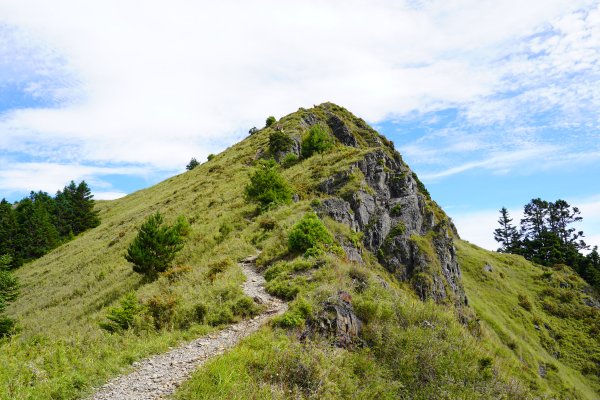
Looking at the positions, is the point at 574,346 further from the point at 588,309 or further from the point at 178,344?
the point at 178,344

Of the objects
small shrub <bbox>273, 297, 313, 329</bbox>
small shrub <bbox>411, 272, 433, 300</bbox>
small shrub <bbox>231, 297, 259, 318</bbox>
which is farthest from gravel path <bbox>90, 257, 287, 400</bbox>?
small shrub <bbox>411, 272, 433, 300</bbox>

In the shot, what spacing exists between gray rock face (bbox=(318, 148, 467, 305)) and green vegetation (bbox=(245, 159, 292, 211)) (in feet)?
11.3

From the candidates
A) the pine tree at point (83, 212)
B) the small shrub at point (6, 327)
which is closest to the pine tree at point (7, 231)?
the pine tree at point (83, 212)

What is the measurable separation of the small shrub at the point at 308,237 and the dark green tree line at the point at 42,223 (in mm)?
57808

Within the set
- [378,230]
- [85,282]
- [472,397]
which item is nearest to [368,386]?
[472,397]

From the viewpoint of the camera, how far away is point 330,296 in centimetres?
1213

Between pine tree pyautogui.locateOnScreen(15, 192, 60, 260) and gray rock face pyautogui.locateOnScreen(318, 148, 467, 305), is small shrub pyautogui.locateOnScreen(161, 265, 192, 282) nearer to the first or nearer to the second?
gray rock face pyautogui.locateOnScreen(318, 148, 467, 305)

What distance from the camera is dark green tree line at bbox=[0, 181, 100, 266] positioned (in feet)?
205

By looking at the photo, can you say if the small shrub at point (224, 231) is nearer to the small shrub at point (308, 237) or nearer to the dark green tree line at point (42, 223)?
the small shrub at point (308, 237)

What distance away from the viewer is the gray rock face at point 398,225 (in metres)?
27.9

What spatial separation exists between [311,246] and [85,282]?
22195mm

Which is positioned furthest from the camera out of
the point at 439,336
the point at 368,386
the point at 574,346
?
the point at 574,346

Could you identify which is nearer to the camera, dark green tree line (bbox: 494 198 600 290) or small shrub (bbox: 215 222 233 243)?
small shrub (bbox: 215 222 233 243)

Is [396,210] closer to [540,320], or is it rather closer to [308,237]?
[308,237]
